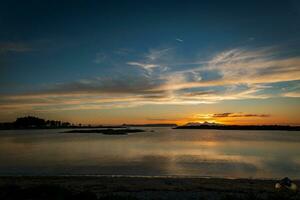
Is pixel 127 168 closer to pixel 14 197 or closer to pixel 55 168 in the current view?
pixel 55 168

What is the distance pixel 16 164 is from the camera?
29.9 m

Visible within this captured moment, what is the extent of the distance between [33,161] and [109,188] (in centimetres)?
1936

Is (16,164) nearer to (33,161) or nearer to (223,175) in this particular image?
(33,161)

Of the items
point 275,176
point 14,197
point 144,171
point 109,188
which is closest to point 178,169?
point 144,171

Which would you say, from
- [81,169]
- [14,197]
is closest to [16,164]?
[81,169]

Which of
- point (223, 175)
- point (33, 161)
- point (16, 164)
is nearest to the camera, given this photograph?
point (223, 175)

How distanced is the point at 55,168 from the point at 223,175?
15.5 meters

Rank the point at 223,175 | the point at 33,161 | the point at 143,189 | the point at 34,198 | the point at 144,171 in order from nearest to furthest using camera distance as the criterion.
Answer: the point at 34,198
the point at 143,189
the point at 223,175
the point at 144,171
the point at 33,161

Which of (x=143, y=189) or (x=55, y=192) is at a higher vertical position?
(x=55, y=192)

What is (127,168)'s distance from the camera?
2739cm

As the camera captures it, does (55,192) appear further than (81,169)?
No

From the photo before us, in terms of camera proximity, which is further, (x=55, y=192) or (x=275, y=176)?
(x=275, y=176)

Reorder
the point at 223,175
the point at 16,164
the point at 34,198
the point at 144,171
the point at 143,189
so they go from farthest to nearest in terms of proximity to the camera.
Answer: the point at 16,164 < the point at 144,171 < the point at 223,175 < the point at 143,189 < the point at 34,198

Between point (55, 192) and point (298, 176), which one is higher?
point (55, 192)
